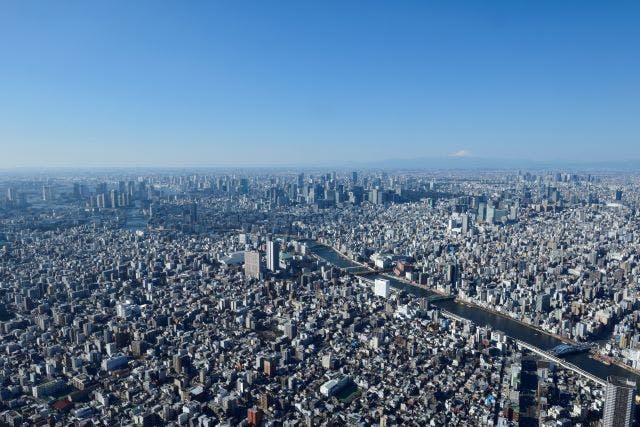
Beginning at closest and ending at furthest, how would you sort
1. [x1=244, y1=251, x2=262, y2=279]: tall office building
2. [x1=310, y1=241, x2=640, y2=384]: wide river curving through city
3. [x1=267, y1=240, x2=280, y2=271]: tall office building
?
[x1=310, y1=241, x2=640, y2=384]: wide river curving through city
[x1=244, y1=251, x2=262, y2=279]: tall office building
[x1=267, y1=240, x2=280, y2=271]: tall office building

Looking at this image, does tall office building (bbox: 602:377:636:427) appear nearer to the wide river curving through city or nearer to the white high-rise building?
the wide river curving through city

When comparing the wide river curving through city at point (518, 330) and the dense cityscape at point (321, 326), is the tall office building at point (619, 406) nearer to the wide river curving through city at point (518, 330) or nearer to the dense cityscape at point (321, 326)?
the dense cityscape at point (321, 326)

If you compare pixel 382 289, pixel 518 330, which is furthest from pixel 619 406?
pixel 382 289

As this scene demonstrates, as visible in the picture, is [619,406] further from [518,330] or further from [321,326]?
[321,326]

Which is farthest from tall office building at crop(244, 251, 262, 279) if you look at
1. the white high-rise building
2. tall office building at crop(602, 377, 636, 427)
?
tall office building at crop(602, 377, 636, 427)

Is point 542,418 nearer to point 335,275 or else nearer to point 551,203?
point 335,275

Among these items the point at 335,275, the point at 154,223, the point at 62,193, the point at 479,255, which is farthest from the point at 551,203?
the point at 62,193

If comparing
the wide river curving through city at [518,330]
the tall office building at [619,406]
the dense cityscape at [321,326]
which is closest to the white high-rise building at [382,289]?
the dense cityscape at [321,326]
